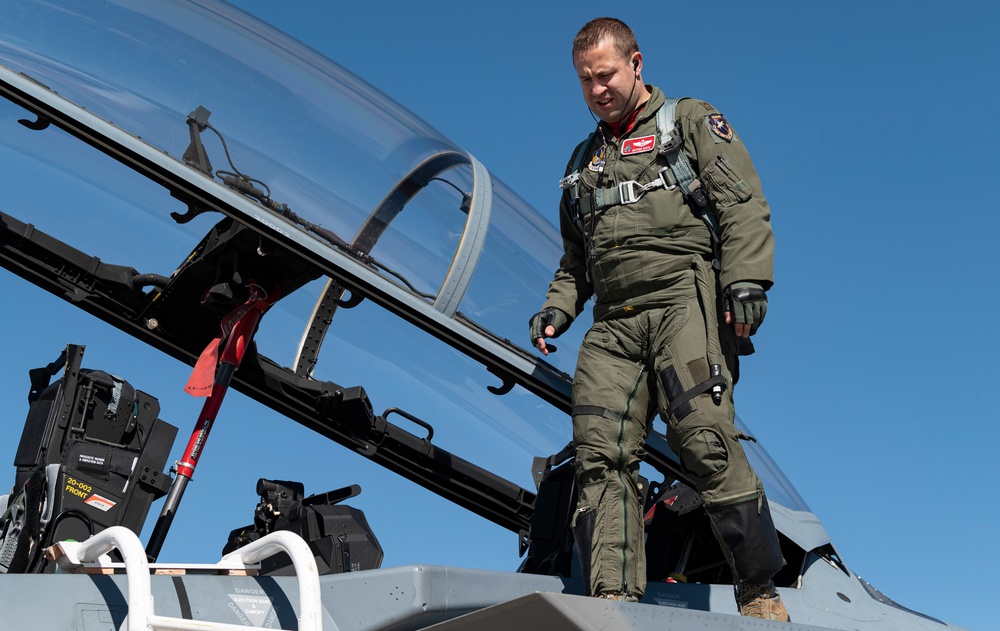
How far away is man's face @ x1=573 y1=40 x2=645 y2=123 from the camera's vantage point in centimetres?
371

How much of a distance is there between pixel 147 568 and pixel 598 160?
2113 mm

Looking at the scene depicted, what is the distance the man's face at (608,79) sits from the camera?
A: 3.71 metres

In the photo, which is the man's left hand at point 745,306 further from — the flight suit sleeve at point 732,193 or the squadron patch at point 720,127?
the squadron patch at point 720,127

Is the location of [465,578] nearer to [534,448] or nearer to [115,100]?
[534,448]

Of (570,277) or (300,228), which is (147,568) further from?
(570,277)

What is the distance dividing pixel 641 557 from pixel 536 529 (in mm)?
831

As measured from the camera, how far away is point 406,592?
302 centimetres

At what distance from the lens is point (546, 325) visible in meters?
4.02

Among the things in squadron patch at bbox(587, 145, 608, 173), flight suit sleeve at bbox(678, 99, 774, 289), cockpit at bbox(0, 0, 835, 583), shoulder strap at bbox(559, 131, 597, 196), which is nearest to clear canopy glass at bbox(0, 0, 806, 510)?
cockpit at bbox(0, 0, 835, 583)

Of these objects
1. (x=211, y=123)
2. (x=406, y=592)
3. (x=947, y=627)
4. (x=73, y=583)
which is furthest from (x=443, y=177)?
(x=947, y=627)

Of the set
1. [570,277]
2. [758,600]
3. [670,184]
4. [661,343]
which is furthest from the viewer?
[570,277]

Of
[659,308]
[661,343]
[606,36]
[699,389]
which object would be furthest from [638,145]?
[699,389]

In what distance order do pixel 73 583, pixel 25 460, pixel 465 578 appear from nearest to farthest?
pixel 73 583, pixel 465 578, pixel 25 460

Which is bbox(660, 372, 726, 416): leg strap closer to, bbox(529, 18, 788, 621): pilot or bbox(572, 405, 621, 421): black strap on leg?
bbox(529, 18, 788, 621): pilot
